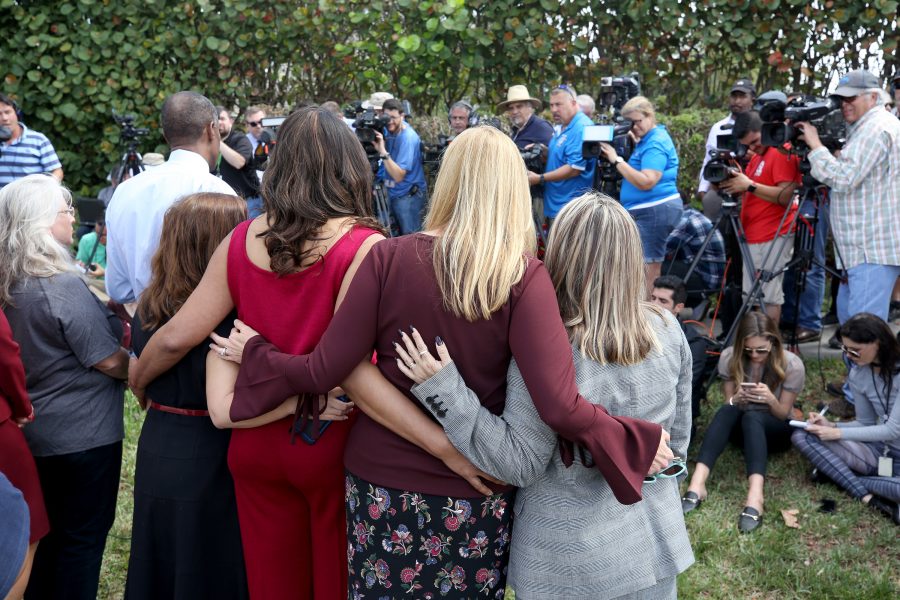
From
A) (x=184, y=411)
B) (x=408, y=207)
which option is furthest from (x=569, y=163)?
(x=184, y=411)

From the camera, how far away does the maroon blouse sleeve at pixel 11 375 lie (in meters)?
2.38

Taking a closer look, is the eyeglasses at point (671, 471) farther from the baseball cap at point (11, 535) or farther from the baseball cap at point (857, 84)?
the baseball cap at point (857, 84)

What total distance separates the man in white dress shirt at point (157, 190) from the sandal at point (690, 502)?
2445mm

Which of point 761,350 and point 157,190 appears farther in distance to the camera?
point 761,350

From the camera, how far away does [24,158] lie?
21.5ft

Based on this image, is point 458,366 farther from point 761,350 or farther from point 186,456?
point 761,350

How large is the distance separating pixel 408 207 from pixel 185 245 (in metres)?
5.40

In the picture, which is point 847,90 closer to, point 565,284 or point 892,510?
point 892,510

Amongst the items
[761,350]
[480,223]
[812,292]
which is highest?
[480,223]

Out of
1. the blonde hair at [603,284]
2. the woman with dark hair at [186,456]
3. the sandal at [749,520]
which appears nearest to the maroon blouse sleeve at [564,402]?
the blonde hair at [603,284]

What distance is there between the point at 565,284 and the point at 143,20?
28.4 feet

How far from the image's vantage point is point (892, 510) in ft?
12.6

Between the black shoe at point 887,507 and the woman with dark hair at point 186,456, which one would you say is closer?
the woman with dark hair at point 186,456

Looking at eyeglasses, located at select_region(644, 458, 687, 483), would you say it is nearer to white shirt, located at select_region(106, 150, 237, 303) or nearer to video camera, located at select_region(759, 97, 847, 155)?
white shirt, located at select_region(106, 150, 237, 303)
